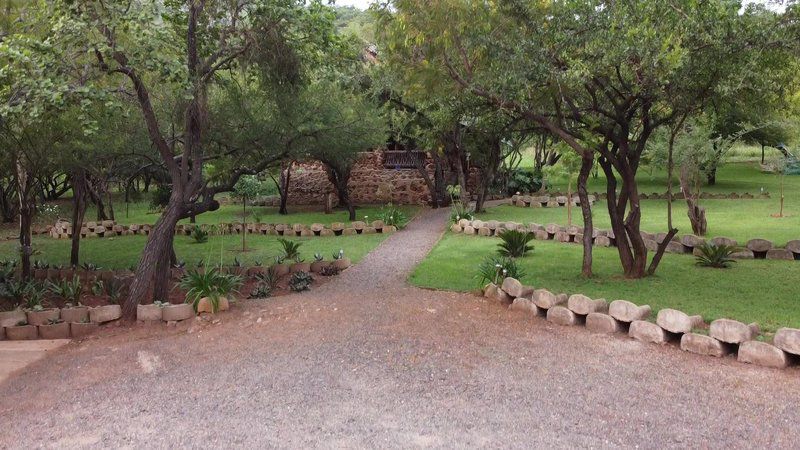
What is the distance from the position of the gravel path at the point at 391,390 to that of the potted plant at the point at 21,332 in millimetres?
916

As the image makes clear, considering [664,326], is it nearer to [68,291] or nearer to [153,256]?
[153,256]

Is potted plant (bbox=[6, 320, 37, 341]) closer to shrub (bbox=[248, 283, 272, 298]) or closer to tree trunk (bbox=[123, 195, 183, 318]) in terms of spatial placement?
tree trunk (bbox=[123, 195, 183, 318])

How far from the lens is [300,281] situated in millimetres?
10977

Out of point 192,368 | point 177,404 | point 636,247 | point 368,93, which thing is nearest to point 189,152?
point 192,368

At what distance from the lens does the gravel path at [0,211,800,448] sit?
193 inches

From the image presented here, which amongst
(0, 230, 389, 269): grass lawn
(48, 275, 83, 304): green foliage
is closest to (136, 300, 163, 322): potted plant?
(48, 275, 83, 304): green foliage

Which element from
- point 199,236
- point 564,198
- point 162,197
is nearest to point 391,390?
point 199,236

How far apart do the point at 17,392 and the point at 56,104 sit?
3.22m

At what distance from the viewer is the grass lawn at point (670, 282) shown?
789 cm

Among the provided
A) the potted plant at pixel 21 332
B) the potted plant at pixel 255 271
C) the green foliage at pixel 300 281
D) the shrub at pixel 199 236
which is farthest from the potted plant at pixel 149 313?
the shrub at pixel 199 236

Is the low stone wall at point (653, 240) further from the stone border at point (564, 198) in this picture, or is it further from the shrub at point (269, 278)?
the shrub at point (269, 278)

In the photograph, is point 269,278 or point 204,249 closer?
point 269,278

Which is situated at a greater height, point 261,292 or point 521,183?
point 521,183

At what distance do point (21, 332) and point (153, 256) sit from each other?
6.49 ft
